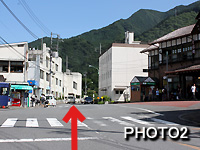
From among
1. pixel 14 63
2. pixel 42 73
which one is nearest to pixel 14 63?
pixel 14 63

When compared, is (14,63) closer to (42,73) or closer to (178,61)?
(42,73)

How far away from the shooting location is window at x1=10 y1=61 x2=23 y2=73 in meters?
46.5

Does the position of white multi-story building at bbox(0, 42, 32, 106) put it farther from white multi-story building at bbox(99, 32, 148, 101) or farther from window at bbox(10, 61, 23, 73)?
white multi-story building at bbox(99, 32, 148, 101)

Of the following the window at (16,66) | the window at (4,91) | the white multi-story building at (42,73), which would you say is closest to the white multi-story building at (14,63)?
the window at (16,66)

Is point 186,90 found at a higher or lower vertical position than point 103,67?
lower

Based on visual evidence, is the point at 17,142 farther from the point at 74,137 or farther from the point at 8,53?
the point at 8,53

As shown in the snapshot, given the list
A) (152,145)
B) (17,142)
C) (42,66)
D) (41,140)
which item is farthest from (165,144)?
(42,66)

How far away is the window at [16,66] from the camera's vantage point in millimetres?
46534

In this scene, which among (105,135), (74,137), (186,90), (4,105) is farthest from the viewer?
(186,90)

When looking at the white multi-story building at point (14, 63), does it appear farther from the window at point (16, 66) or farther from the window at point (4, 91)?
the window at point (4, 91)

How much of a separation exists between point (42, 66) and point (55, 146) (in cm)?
4822

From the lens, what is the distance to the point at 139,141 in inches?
386

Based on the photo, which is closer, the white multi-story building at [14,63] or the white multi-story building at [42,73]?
the white multi-story building at [14,63]

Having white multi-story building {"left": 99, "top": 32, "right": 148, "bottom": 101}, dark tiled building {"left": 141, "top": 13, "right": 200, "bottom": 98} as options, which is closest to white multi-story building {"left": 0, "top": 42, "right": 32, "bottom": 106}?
dark tiled building {"left": 141, "top": 13, "right": 200, "bottom": 98}
